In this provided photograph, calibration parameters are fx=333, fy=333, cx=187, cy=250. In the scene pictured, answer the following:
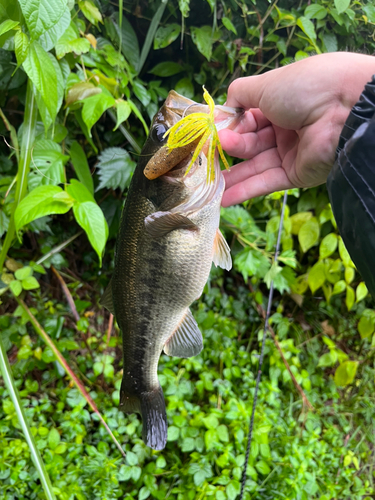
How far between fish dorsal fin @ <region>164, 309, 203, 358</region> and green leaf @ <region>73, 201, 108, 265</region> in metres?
0.29

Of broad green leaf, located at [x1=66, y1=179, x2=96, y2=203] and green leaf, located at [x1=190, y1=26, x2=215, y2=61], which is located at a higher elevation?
green leaf, located at [x1=190, y1=26, x2=215, y2=61]

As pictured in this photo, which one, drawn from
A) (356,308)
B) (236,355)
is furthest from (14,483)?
(356,308)

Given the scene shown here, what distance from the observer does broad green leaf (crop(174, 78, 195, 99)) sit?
1.49 metres

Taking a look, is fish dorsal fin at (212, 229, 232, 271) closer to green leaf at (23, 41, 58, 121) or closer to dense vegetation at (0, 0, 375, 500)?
dense vegetation at (0, 0, 375, 500)

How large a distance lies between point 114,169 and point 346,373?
5.58 feet

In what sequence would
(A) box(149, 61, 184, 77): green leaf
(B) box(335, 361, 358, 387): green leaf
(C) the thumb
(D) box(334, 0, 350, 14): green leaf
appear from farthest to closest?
1. (B) box(335, 361, 358, 387): green leaf
2. (A) box(149, 61, 184, 77): green leaf
3. (D) box(334, 0, 350, 14): green leaf
4. (C) the thumb

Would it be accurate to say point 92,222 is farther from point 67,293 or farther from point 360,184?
point 67,293

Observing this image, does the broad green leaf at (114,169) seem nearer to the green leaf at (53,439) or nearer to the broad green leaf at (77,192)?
the broad green leaf at (77,192)

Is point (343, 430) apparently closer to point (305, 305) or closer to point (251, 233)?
point (305, 305)

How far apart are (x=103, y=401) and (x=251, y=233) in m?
1.04

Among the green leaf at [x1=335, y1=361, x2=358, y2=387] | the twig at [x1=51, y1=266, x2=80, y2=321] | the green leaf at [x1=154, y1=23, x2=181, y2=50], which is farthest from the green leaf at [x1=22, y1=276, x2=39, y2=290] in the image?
the green leaf at [x1=335, y1=361, x2=358, y2=387]

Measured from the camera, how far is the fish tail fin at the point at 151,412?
0.90 metres

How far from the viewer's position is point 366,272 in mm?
577

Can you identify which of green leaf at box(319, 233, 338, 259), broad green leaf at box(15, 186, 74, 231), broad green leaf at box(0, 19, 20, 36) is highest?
broad green leaf at box(0, 19, 20, 36)
